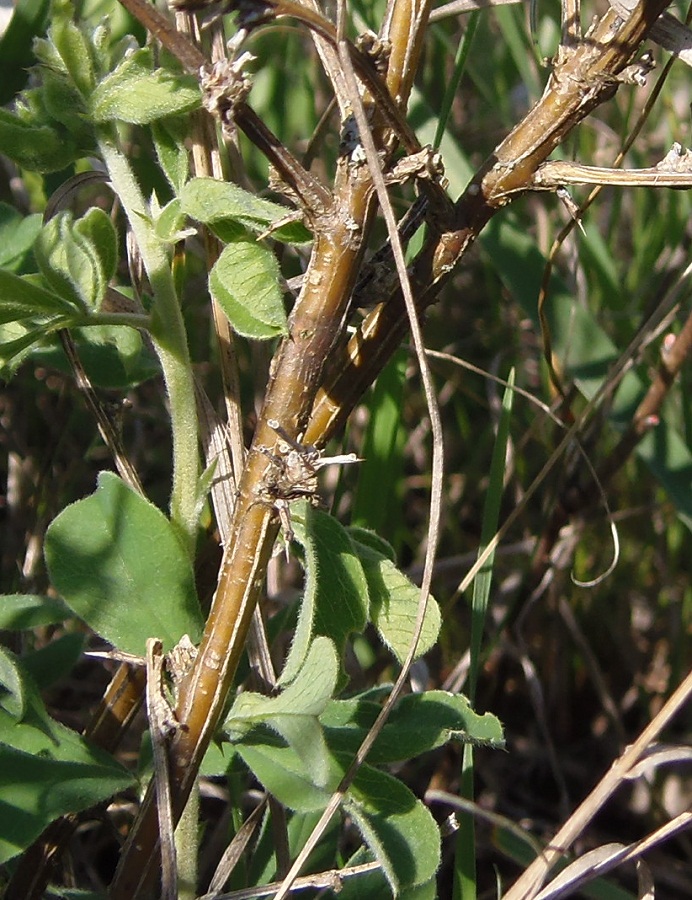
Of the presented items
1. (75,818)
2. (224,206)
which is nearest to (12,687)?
(75,818)

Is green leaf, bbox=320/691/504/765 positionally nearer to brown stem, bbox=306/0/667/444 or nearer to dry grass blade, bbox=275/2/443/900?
dry grass blade, bbox=275/2/443/900

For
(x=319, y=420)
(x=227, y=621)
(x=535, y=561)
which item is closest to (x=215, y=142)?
(x=319, y=420)

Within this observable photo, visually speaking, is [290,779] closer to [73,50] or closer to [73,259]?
[73,259]

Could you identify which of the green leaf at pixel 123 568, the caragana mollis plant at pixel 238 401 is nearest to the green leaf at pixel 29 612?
the caragana mollis plant at pixel 238 401

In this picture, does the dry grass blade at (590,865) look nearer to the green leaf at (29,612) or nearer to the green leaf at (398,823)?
the green leaf at (398,823)

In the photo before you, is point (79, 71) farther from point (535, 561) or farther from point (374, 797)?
point (535, 561)

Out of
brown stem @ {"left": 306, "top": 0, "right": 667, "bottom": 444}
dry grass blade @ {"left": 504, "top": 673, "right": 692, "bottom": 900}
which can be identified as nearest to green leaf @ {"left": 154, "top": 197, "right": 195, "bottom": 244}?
brown stem @ {"left": 306, "top": 0, "right": 667, "bottom": 444}

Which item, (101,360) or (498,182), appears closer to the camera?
(498,182)
